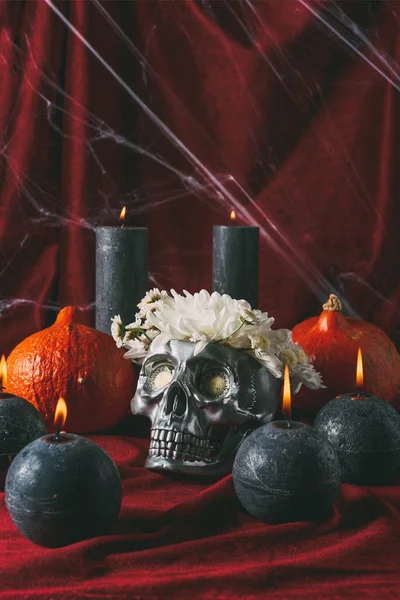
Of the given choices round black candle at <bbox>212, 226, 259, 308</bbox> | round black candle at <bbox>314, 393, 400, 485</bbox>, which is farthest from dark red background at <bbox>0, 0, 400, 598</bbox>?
round black candle at <bbox>314, 393, 400, 485</bbox>

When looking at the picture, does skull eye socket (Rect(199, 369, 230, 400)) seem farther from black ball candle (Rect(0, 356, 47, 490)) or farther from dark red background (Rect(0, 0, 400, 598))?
dark red background (Rect(0, 0, 400, 598))

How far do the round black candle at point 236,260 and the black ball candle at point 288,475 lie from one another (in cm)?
54

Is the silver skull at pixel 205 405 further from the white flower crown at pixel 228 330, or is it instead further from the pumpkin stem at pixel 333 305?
the pumpkin stem at pixel 333 305

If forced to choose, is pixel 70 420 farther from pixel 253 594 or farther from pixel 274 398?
pixel 253 594

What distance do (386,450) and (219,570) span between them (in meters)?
0.34

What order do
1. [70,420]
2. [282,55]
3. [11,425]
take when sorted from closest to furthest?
[11,425]
[70,420]
[282,55]

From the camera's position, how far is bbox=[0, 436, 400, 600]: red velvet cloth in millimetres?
952

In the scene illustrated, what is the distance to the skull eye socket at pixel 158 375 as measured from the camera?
131 cm

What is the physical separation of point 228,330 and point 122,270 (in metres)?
0.35

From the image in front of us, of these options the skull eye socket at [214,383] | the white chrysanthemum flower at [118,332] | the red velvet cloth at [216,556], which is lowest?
the red velvet cloth at [216,556]

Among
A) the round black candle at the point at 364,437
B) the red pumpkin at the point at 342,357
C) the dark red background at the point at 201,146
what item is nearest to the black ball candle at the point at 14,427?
the round black candle at the point at 364,437

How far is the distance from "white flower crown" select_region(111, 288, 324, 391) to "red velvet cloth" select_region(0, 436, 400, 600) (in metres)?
0.20

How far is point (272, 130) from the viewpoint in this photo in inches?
78.7

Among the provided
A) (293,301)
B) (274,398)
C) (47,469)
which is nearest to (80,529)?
(47,469)
